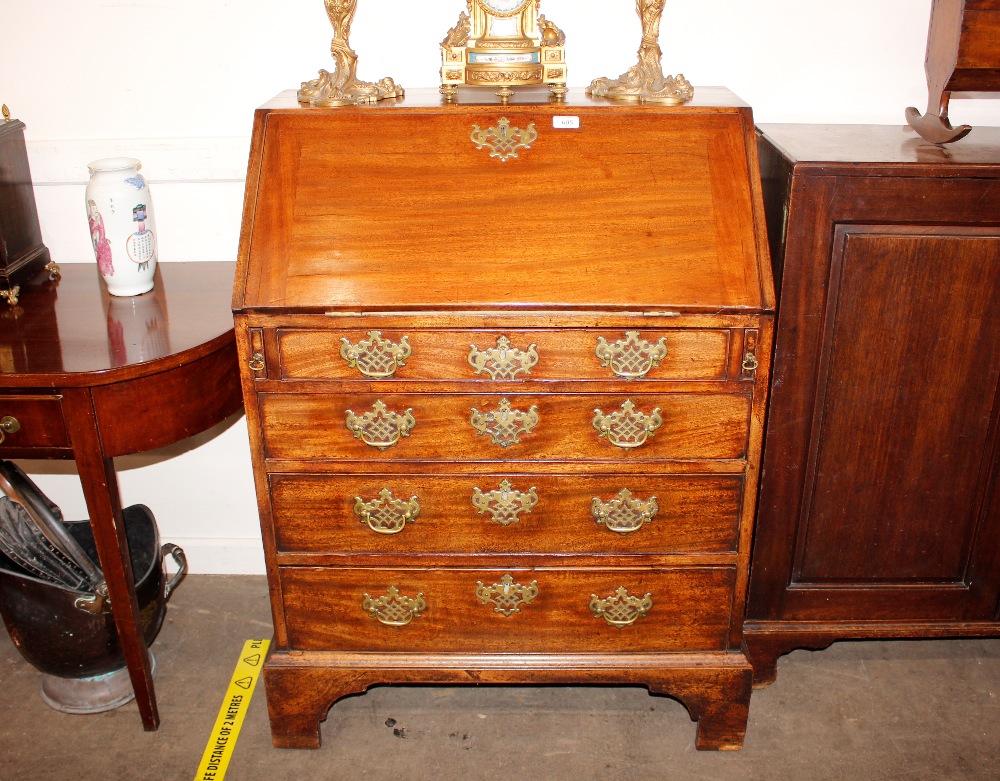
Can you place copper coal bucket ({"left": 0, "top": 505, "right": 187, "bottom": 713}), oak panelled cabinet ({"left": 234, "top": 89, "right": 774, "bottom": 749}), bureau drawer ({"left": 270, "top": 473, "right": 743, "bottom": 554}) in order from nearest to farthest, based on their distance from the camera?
oak panelled cabinet ({"left": 234, "top": 89, "right": 774, "bottom": 749})
bureau drawer ({"left": 270, "top": 473, "right": 743, "bottom": 554})
copper coal bucket ({"left": 0, "top": 505, "right": 187, "bottom": 713})

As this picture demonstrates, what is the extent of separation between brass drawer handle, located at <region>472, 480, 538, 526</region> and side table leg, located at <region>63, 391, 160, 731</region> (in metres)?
0.79

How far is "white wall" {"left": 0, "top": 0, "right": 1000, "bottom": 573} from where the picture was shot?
2301mm

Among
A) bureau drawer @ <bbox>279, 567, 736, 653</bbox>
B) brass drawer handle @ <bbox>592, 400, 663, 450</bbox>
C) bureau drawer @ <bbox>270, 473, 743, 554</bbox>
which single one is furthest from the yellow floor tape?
brass drawer handle @ <bbox>592, 400, 663, 450</bbox>

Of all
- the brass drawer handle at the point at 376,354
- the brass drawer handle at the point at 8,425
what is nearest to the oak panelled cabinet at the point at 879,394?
the brass drawer handle at the point at 376,354

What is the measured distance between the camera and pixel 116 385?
72.6 inches

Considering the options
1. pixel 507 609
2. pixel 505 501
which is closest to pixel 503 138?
pixel 505 501

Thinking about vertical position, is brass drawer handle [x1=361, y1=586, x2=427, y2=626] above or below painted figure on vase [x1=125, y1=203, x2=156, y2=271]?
below

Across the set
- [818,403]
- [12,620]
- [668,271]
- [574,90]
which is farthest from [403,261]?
[12,620]

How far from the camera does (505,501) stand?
6.43 feet

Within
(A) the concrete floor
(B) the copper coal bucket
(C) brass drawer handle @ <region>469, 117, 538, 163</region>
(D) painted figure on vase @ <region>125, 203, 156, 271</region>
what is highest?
(C) brass drawer handle @ <region>469, 117, 538, 163</region>

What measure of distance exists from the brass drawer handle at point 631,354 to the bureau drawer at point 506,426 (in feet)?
0.23

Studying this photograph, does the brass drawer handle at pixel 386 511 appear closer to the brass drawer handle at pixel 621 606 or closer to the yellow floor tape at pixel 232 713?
the brass drawer handle at pixel 621 606

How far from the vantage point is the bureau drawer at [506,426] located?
1863 millimetres

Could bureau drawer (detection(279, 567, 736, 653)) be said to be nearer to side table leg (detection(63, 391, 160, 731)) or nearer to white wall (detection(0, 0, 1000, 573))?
side table leg (detection(63, 391, 160, 731))
